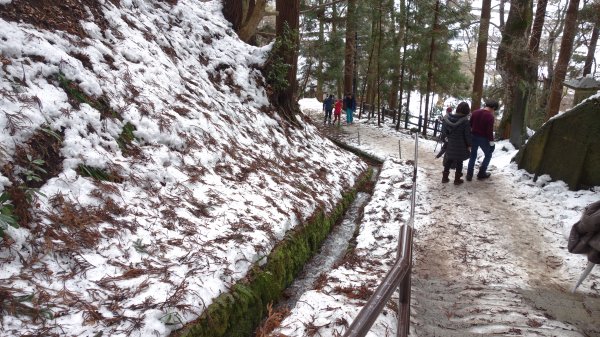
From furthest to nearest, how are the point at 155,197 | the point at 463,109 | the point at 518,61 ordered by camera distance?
the point at 518,61 → the point at 463,109 → the point at 155,197

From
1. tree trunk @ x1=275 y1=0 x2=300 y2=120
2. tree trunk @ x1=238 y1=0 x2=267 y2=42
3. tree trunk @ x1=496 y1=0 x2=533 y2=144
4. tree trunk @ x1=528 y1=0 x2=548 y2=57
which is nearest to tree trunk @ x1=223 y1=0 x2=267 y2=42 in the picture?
tree trunk @ x1=238 y1=0 x2=267 y2=42

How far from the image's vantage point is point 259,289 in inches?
168

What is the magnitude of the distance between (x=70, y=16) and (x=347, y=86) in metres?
22.1

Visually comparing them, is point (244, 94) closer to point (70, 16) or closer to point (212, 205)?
point (70, 16)

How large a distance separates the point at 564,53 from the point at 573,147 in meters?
9.58

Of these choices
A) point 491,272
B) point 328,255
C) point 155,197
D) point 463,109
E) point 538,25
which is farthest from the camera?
point 538,25

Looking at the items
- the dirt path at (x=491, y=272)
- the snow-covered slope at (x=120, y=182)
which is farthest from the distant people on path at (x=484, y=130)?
the snow-covered slope at (x=120, y=182)

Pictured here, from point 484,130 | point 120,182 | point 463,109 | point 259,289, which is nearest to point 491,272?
point 259,289

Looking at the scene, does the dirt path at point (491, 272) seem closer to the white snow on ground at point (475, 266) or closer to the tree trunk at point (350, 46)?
the white snow on ground at point (475, 266)

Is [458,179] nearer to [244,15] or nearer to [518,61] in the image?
[518,61]

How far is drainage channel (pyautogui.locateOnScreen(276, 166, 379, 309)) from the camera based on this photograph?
4930 mm

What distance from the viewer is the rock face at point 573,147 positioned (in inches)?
251

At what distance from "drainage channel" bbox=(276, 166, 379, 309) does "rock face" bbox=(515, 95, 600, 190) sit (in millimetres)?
3856

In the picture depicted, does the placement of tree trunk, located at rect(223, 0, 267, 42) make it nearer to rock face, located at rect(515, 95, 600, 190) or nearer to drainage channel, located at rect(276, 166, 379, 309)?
drainage channel, located at rect(276, 166, 379, 309)
